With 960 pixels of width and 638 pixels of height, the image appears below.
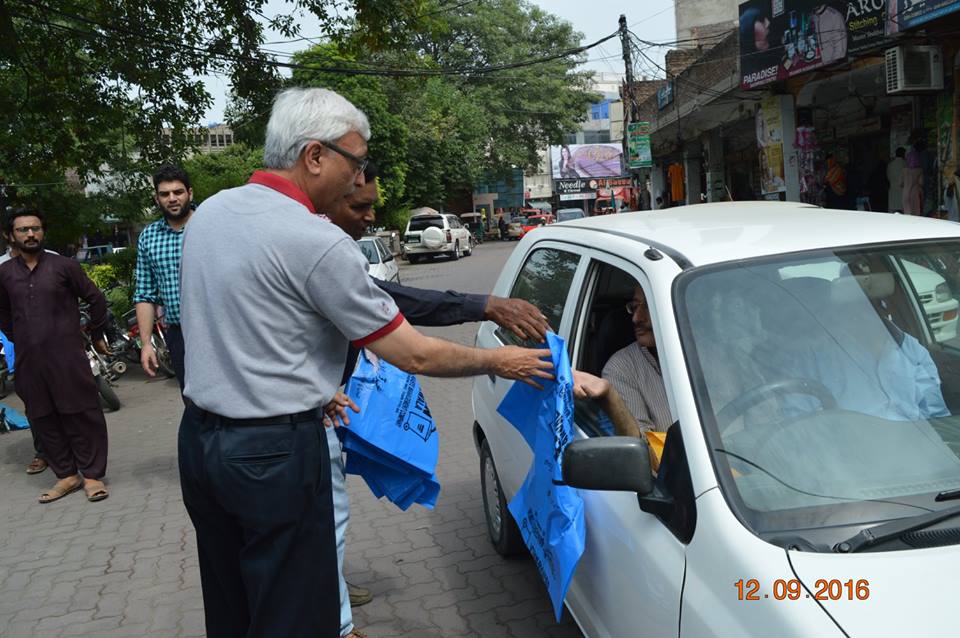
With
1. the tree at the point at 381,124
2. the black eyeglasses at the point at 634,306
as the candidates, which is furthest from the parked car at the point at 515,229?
the black eyeglasses at the point at 634,306

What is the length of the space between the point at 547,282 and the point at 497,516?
4.24 feet

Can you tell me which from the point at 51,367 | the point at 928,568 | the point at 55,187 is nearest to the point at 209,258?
the point at 928,568

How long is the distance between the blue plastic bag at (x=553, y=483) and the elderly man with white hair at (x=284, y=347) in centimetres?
34

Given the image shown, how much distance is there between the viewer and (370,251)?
16062 mm

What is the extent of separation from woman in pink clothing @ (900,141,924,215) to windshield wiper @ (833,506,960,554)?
11954 millimetres

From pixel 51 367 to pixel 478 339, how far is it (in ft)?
10.7

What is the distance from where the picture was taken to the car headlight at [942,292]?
8.43 ft

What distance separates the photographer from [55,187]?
1683 cm

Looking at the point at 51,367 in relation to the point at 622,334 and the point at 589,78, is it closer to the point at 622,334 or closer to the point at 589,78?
the point at 622,334

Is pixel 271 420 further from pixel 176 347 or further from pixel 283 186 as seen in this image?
pixel 176 347

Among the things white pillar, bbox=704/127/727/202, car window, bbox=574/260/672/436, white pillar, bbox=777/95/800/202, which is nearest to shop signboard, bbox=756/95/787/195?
white pillar, bbox=777/95/800/202

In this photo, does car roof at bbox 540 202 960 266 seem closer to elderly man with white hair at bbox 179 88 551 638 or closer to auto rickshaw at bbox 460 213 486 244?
elderly man with white hair at bbox 179 88 551 638

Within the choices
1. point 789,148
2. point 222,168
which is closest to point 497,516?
point 789,148
